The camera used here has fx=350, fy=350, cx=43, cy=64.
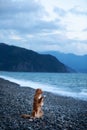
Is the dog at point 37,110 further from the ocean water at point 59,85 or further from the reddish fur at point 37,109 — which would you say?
the ocean water at point 59,85

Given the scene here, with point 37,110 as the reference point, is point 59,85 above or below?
above

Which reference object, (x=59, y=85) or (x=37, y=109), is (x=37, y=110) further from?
(x=59, y=85)

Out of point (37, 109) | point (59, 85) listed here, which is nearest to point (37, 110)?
point (37, 109)

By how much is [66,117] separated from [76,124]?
148 cm

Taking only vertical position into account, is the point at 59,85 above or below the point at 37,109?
above

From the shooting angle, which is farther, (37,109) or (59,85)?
(59,85)

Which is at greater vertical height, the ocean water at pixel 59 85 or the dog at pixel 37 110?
the ocean water at pixel 59 85

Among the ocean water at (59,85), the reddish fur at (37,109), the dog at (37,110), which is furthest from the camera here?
the ocean water at (59,85)

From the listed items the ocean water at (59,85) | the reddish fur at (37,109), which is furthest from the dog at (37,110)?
the ocean water at (59,85)

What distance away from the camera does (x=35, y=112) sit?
55.1ft

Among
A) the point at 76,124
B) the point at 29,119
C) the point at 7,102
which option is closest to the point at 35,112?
the point at 29,119

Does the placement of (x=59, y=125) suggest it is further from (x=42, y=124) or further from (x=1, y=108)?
(x=1, y=108)

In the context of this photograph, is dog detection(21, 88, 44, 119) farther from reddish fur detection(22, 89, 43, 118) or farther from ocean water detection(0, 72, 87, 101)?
ocean water detection(0, 72, 87, 101)

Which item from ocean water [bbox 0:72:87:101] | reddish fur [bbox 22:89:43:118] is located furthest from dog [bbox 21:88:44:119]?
ocean water [bbox 0:72:87:101]
